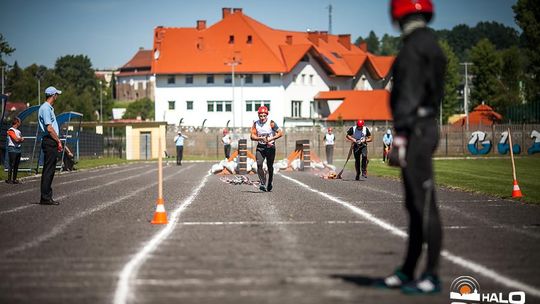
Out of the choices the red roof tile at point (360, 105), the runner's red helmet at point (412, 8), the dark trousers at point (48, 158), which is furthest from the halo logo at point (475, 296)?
the red roof tile at point (360, 105)

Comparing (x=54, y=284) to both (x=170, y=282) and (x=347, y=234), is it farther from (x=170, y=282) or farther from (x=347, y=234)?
(x=347, y=234)

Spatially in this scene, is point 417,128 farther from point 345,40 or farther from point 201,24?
point 345,40

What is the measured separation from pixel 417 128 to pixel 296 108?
88.6 meters

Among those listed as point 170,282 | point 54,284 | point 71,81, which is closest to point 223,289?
point 170,282

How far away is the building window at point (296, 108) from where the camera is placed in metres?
94.6

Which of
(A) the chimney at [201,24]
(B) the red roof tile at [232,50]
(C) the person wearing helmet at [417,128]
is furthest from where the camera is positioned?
(A) the chimney at [201,24]

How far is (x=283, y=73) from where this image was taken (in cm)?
9162

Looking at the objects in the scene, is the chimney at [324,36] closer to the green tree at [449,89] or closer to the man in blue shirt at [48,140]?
the green tree at [449,89]

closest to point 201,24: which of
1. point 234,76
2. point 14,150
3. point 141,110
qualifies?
point 234,76

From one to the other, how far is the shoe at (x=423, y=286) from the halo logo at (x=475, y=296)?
0.49 feet

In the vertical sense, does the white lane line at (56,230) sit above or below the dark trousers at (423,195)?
below

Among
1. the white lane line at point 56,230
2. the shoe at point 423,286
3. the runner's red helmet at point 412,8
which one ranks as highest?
the runner's red helmet at point 412,8

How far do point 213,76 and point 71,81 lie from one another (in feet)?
342

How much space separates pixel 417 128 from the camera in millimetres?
6781
